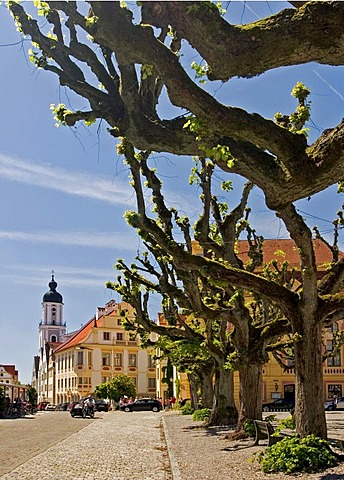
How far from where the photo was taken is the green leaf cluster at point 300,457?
12250mm

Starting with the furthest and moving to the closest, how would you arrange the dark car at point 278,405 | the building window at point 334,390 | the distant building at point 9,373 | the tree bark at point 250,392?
the distant building at point 9,373
the building window at point 334,390
the dark car at point 278,405
the tree bark at point 250,392

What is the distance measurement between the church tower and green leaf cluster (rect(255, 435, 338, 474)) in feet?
394

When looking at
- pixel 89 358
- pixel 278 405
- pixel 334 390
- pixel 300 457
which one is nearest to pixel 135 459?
pixel 300 457

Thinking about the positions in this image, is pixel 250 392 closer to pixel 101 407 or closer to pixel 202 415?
pixel 202 415

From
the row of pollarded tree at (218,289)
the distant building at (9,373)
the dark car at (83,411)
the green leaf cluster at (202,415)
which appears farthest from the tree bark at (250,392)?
the distant building at (9,373)

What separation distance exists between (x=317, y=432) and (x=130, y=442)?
10.6m

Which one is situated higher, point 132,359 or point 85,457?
point 132,359

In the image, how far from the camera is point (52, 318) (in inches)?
5305

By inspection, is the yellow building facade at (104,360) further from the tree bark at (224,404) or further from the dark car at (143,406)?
the tree bark at (224,404)

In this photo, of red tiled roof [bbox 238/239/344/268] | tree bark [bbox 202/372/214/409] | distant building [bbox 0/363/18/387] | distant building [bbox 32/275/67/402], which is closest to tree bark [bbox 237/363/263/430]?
tree bark [bbox 202/372/214/409]

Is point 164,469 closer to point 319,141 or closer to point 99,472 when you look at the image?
point 99,472

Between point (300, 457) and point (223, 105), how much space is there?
22.4 ft

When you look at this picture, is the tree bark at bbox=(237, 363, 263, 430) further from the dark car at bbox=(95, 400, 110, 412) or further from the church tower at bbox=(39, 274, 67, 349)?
the church tower at bbox=(39, 274, 67, 349)

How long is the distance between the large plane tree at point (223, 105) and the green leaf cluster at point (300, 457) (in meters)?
0.68
